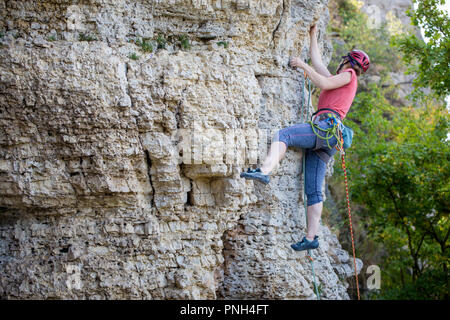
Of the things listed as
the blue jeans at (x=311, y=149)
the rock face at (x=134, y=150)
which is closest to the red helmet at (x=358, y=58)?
the blue jeans at (x=311, y=149)

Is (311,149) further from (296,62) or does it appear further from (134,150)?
(134,150)

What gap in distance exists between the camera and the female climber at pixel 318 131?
5.36 m

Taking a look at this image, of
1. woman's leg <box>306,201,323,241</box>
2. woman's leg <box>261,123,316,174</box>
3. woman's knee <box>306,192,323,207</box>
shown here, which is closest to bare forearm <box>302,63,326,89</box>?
woman's leg <box>261,123,316,174</box>

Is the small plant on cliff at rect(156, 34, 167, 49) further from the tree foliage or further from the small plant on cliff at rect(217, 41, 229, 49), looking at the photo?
the tree foliage

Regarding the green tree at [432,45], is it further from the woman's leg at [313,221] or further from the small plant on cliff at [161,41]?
the small plant on cliff at [161,41]

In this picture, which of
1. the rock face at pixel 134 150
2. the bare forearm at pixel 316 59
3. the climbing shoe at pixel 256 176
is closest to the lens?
the rock face at pixel 134 150

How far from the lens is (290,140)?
5.32 m

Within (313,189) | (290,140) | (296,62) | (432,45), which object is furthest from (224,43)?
(432,45)

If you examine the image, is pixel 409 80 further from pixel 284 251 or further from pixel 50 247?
pixel 50 247

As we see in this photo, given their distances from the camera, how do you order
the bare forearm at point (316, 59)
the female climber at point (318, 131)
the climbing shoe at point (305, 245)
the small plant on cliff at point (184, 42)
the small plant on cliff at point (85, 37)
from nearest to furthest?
the small plant on cliff at point (85, 37), the small plant on cliff at point (184, 42), the female climber at point (318, 131), the climbing shoe at point (305, 245), the bare forearm at point (316, 59)

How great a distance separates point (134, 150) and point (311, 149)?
211 centimetres

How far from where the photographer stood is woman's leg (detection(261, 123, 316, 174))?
514cm

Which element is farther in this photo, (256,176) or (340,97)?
(340,97)
